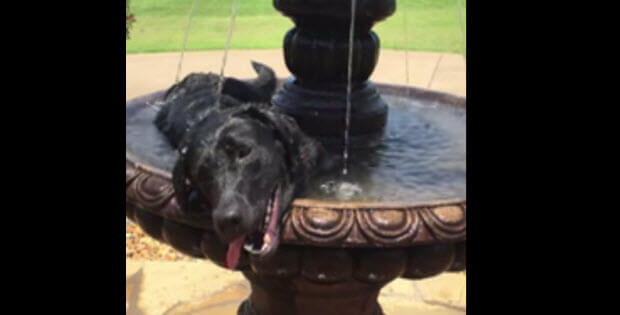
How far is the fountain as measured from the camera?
1.55 meters

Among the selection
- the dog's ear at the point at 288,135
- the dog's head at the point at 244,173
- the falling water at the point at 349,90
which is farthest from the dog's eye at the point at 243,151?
the falling water at the point at 349,90

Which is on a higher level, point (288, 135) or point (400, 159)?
point (288, 135)

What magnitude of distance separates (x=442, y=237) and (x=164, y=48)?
9452 mm

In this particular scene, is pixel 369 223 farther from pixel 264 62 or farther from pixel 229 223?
pixel 264 62

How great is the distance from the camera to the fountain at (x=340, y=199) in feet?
5.09

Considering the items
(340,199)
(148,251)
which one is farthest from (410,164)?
(148,251)

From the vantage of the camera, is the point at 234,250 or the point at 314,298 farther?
the point at 314,298

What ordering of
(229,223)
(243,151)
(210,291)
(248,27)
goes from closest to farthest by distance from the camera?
(229,223)
(243,151)
(210,291)
(248,27)

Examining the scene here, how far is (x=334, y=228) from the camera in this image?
1.52m

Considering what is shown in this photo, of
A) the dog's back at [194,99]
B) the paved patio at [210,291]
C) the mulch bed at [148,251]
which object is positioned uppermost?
the dog's back at [194,99]

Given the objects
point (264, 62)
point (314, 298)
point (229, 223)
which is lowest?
point (264, 62)

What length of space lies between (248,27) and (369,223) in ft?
35.3

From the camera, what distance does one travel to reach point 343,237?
1.52 meters

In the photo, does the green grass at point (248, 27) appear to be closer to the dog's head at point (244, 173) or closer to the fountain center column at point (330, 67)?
Answer: the fountain center column at point (330, 67)
